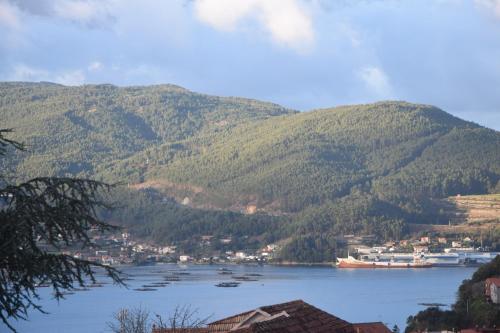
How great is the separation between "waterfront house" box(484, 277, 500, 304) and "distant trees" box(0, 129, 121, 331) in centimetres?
2975

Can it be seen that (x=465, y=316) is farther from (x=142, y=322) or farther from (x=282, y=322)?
(x=282, y=322)

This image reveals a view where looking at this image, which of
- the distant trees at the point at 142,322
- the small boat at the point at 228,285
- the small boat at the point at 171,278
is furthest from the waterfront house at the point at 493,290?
the small boat at the point at 171,278

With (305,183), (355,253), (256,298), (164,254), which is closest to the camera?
(256,298)

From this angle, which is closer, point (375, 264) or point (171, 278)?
point (171, 278)

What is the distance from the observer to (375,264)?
12694cm

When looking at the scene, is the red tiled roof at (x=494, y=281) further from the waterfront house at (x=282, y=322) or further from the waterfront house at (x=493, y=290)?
the waterfront house at (x=282, y=322)

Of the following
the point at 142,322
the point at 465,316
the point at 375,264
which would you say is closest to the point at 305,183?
the point at 375,264

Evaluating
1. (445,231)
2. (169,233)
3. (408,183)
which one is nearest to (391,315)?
(445,231)

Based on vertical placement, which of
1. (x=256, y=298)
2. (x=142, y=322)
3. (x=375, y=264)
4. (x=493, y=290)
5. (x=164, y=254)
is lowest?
(x=142, y=322)

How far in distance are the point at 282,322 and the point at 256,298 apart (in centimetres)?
5087

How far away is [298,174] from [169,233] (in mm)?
30623

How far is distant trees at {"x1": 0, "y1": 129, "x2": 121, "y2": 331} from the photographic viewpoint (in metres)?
5.95

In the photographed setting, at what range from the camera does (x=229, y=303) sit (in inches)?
2398

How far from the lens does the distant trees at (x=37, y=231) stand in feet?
19.5
